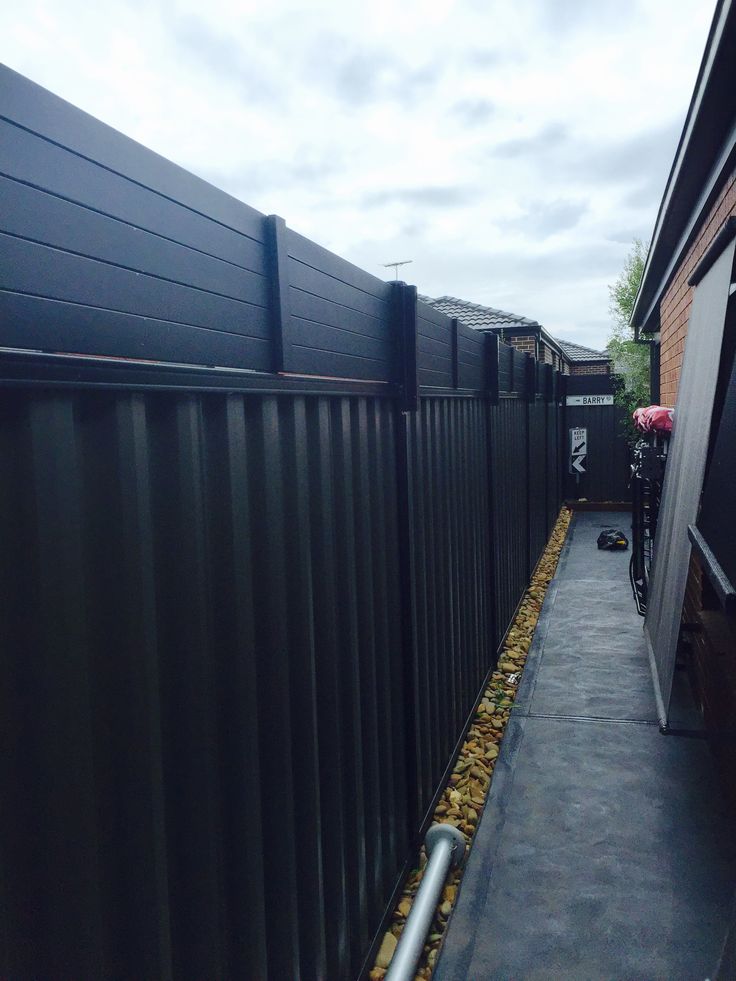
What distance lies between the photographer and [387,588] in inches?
136

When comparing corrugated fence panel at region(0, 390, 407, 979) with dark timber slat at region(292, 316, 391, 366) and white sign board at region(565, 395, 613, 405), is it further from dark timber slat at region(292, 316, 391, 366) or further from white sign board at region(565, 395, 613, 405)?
white sign board at region(565, 395, 613, 405)

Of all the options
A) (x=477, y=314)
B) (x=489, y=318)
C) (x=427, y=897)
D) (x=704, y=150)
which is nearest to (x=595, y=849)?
(x=427, y=897)

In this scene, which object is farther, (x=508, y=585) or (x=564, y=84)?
(x=564, y=84)

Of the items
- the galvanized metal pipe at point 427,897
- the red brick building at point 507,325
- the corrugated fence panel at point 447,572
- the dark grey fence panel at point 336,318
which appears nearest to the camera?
the dark grey fence panel at point 336,318

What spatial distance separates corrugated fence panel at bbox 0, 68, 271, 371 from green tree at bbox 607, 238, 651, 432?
1494cm

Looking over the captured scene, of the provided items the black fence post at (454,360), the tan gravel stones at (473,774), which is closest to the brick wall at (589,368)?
the tan gravel stones at (473,774)

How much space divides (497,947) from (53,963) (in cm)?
231

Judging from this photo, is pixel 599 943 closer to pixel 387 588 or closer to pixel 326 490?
pixel 387 588

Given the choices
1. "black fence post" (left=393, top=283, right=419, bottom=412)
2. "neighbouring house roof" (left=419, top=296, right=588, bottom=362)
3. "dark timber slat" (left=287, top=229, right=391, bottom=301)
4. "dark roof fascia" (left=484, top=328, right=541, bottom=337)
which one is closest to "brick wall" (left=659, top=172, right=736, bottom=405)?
"black fence post" (left=393, top=283, right=419, bottom=412)

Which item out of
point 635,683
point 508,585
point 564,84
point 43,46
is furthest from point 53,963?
point 564,84

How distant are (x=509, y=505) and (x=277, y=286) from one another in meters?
5.58

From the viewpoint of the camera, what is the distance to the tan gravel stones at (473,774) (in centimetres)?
318

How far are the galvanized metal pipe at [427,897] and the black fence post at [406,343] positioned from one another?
2088 mm

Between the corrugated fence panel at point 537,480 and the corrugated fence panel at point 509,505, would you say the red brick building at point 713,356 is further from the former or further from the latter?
the corrugated fence panel at point 537,480
